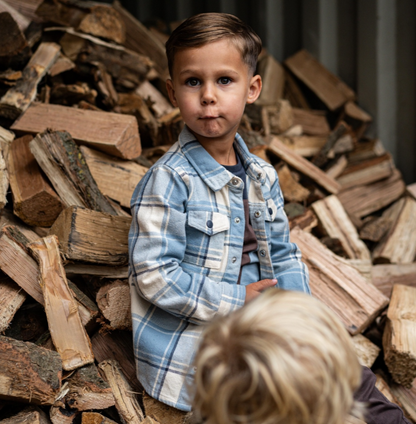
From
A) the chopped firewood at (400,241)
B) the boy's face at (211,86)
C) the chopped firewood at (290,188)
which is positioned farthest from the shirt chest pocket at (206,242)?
the chopped firewood at (400,241)

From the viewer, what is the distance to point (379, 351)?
2182 mm

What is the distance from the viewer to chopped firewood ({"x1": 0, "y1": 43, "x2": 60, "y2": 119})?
2.53m

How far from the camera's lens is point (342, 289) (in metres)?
2.30

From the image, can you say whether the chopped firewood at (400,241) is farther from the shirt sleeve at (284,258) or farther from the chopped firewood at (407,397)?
the shirt sleeve at (284,258)

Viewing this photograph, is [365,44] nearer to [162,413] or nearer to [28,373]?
[162,413]

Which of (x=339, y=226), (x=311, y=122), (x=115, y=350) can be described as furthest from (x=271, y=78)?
(x=115, y=350)

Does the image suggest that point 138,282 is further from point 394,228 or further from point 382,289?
point 394,228

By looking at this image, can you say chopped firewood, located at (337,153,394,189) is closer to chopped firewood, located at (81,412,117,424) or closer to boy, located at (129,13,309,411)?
boy, located at (129,13,309,411)

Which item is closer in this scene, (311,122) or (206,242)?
(206,242)

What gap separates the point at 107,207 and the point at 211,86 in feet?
2.74

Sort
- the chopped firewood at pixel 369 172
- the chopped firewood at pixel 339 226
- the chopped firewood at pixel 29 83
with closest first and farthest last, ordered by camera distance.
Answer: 1. the chopped firewood at pixel 29 83
2. the chopped firewood at pixel 339 226
3. the chopped firewood at pixel 369 172

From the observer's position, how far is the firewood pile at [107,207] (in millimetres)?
1755

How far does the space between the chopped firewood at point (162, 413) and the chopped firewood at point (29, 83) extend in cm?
170

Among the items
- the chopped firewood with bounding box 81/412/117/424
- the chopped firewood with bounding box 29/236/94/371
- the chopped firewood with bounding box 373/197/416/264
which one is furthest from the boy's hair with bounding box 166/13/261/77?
the chopped firewood with bounding box 373/197/416/264
